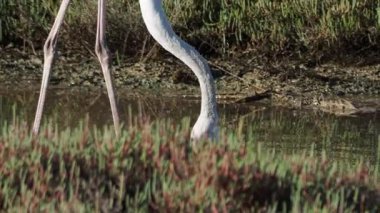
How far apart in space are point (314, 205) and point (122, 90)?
17.7 ft

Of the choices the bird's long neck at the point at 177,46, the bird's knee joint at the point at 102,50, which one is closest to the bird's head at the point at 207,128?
the bird's long neck at the point at 177,46

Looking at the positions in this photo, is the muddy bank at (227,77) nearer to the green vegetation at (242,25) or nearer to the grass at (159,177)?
the green vegetation at (242,25)

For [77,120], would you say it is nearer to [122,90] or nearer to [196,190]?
[122,90]

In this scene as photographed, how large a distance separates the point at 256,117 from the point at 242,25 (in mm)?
1831

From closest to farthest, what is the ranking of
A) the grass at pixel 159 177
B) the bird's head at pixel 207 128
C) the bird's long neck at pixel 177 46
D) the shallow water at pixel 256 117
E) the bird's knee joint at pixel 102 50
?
1. the grass at pixel 159 177
2. the bird's head at pixel 207 128
3. the bird's long neck at pixel 177 46
4. the shallow water at pixel 256 117
5. the bird's knee joint at pixel 102 50

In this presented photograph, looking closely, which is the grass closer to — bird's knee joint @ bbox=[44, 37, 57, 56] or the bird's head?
the bird's head

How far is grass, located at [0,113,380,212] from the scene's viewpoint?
4.45 meters

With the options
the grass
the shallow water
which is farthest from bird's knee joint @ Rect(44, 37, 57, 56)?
the grass

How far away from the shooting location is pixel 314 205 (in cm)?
443

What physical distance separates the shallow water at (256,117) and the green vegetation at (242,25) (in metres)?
0.98

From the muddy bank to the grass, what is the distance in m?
4.21

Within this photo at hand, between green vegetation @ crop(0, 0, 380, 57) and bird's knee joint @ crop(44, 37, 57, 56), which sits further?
green vegetation @ crop(0, 0, 380, 57)

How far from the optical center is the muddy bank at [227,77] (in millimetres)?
9562

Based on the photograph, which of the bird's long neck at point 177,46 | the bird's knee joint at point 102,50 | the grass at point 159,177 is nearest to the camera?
the grass at point 159,177
